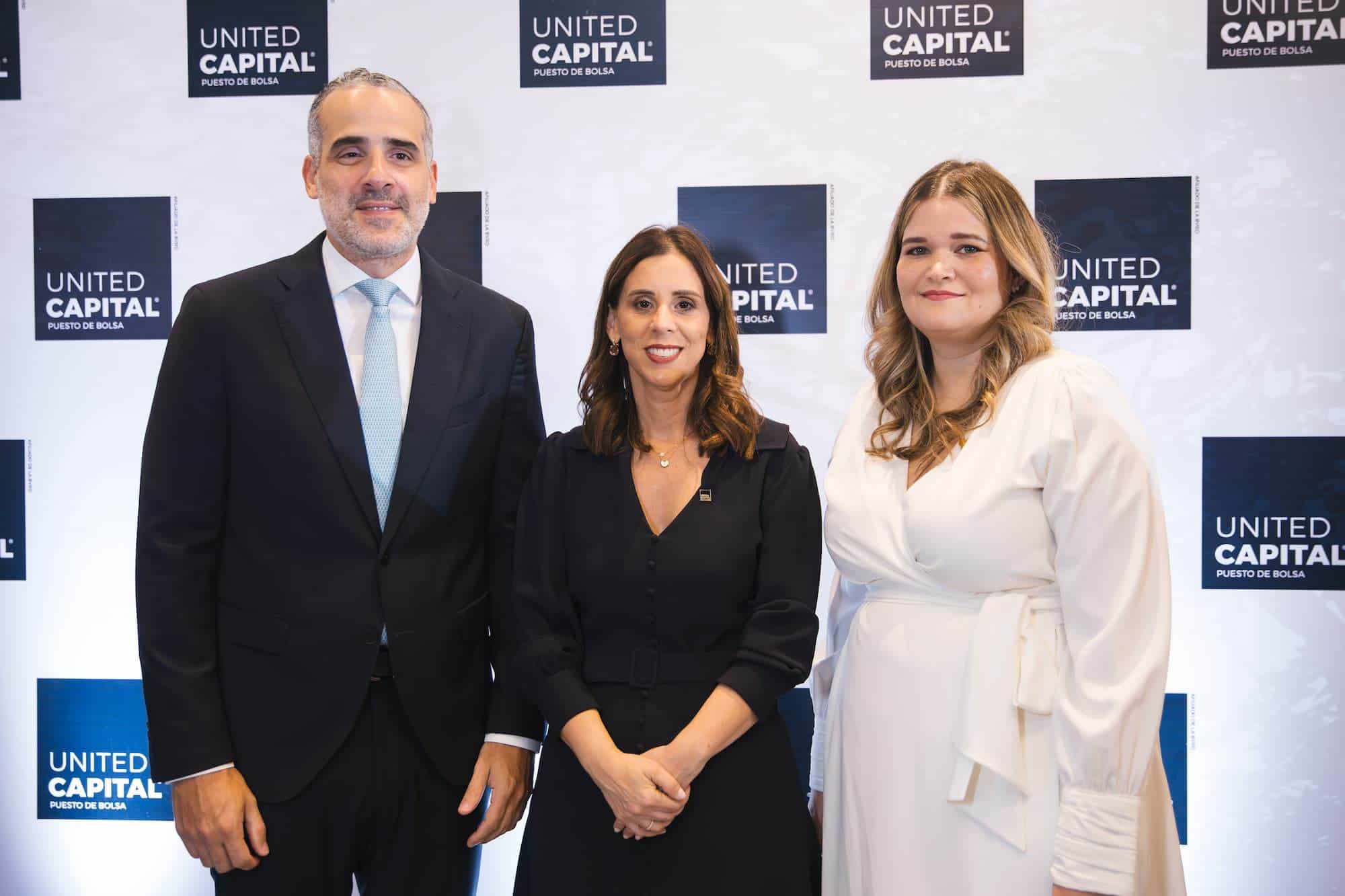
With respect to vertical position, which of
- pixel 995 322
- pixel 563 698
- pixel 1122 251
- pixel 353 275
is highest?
pixel 1122 251

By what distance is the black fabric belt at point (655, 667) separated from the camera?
1923 millimetres

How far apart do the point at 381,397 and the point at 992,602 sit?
1.19 metres

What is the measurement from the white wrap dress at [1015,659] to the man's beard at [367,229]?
1006mm

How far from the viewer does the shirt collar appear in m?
2.09

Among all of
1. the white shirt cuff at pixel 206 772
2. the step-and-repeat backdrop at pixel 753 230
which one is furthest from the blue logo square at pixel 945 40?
the white shirt cuff at pixel 206 772

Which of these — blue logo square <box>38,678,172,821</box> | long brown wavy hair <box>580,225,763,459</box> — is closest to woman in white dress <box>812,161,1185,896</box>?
long brown wavy hair <box>580,225,763,459</box>

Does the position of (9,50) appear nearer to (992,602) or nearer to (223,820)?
(223,820)

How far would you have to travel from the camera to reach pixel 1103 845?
1627 millimetres

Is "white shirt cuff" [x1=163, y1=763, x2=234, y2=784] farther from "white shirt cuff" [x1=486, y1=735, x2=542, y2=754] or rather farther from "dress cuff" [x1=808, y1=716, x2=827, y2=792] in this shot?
"dress cuff" [x1=808, y1=716, x2=827, y2=792]

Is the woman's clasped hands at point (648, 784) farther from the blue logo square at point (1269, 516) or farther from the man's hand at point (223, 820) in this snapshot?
the blue logo square at point (1269, 516)

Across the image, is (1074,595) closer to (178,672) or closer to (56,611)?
(178,672)

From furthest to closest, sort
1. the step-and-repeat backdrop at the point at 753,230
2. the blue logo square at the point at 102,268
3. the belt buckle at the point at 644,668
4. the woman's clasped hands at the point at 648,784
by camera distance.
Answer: the blue logo square at the point at 102,268 < the step-and-repeat backdrop at the point at 753,230 < the belt buckle at the point at 644,668 < the woman's clasped hands at the point at 648,784

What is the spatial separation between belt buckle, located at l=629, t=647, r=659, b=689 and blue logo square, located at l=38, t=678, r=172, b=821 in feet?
6.63

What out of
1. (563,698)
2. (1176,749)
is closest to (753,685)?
(563,698)
